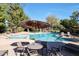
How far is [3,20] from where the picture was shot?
6.87 metres

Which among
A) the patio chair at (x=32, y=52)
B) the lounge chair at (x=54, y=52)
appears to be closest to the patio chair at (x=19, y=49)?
the patio chair at (x=32, y=52)

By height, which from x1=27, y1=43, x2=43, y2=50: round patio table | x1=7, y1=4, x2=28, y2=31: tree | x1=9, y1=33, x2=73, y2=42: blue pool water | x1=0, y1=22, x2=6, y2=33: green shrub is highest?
x1=7, y1=4, x2=28, y2=31: tree

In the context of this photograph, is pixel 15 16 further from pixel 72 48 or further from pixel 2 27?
pixel 72 48

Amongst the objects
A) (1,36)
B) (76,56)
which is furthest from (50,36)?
(1,36)

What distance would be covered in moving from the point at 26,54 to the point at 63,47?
105cm

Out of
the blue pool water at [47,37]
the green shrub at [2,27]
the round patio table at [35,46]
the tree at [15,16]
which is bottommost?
the round patio table at [35,46]

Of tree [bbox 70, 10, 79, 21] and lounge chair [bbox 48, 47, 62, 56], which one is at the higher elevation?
tree [bbox 70, 10, 79, 21]

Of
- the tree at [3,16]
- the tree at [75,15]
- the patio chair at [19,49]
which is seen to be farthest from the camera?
the patio chair at [19,49]

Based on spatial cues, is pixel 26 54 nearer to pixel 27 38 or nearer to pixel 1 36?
pixel 27 38

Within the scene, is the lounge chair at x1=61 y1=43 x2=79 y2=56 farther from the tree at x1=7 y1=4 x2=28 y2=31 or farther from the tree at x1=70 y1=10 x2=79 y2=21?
the tree at x1=7 y1=4 x2=28 y2=31

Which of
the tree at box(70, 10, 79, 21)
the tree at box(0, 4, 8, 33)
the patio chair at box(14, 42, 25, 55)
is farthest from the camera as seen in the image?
the patio chair at box(14, 42, 25, 55)

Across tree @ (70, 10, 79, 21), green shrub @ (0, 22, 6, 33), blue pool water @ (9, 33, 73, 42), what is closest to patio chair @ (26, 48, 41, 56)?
blue pool water @ (9, 33, 73, 42)

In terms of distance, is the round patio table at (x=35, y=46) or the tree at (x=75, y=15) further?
the round patio table at (x=35, y=46)

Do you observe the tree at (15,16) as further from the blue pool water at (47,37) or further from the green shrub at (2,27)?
the blue pool water at (47,37)
